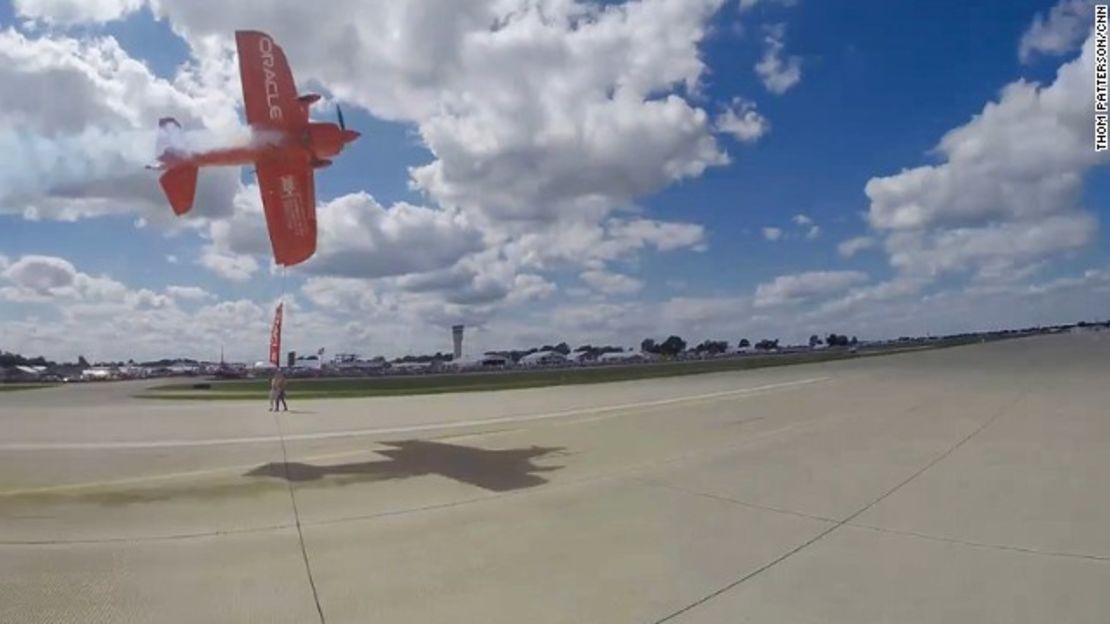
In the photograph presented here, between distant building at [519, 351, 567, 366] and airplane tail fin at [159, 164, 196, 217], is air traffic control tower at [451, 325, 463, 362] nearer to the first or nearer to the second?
distant building at [519, 351, 567, 366]

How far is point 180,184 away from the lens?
53.8 ft

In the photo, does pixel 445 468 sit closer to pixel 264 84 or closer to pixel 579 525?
pixel 579 525

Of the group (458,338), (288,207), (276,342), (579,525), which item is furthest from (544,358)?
(579,525)

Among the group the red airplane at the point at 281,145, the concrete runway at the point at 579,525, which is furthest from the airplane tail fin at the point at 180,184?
the concrete runway at the point at 579,525

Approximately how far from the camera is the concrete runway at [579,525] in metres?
5.02

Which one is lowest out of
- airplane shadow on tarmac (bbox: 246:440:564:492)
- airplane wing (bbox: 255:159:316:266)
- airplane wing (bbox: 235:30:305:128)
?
airplane shadow on tarmac (bbox: 246:440:564:492)

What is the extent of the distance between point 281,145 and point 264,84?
146 centimetres

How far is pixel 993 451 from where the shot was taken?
36.1ft

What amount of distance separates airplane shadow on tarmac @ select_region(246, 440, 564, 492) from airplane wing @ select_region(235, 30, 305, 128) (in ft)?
26.6

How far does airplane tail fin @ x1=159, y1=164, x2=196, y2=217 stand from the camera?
16.3 meters

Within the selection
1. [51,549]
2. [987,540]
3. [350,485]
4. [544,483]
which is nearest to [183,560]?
[51,549]

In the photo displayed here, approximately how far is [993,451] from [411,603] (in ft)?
34.0

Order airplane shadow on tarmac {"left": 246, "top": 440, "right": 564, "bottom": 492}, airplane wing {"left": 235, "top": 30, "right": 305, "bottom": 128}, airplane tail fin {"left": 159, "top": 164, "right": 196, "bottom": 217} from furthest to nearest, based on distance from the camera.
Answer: airplane tail fin {"left": 159, "top": 164, "right": 196, "bottom": 217} → airplane wing {"left": 235, "top": 30, "right": 305, "bottom": 128} → airplane shadow on tarmac {"left": 246, "top": 440, "right": 564, "bottom": 492}

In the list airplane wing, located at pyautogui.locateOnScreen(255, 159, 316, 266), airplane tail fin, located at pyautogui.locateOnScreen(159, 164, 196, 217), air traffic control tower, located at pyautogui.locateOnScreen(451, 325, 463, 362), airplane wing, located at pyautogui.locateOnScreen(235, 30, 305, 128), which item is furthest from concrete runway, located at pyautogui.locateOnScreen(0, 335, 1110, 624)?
air traffic control tower, located at pyautogui.locateOnScreen(451, 325, 463, 362)
